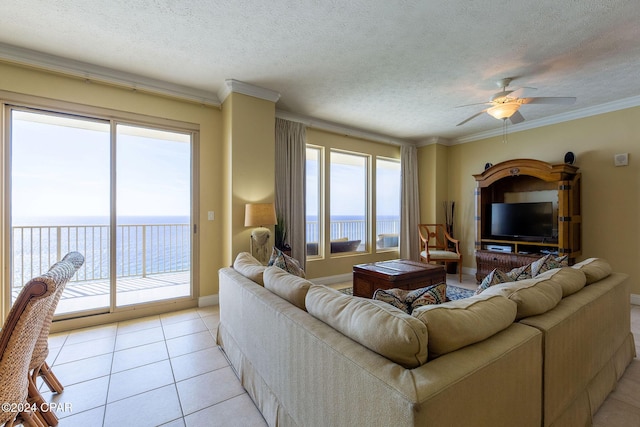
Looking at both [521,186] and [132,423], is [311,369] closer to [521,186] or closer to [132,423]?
[132,423]

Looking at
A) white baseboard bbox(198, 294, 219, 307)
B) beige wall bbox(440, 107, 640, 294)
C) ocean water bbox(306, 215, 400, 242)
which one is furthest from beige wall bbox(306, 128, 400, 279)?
beige wall bbox(440, 107, 640, 294)

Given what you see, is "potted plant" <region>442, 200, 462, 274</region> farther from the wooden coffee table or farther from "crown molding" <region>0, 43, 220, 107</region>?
"crown molding" <region>0, 43, 220, 107</region>

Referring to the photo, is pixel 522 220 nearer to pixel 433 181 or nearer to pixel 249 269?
pixel 433 181

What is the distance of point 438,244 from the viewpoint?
18.4ft

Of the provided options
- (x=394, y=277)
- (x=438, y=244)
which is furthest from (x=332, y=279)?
(x=438, y=244)

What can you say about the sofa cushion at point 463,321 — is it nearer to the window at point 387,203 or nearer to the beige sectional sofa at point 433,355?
the beige sectional sofa at point 433,355

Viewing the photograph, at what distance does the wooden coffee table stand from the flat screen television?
1.95 metres

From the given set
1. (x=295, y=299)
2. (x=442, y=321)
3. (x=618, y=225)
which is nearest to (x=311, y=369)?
A: (x=295, y=299)

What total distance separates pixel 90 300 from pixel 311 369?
13.1 ft

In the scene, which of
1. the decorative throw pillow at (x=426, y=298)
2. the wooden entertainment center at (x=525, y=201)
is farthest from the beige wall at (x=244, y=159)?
the wooden entertainment center at (x=525, y=201)

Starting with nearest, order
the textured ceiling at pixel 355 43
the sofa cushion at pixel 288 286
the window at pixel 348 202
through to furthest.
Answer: the sofa cushion at pixel 288 286 → the textured ceiling at pixel 355 43 → the window at pixel 348 202

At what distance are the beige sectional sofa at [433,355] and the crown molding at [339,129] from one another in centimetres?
300

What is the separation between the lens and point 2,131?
2621mm

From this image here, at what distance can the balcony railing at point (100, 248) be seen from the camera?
371cm
